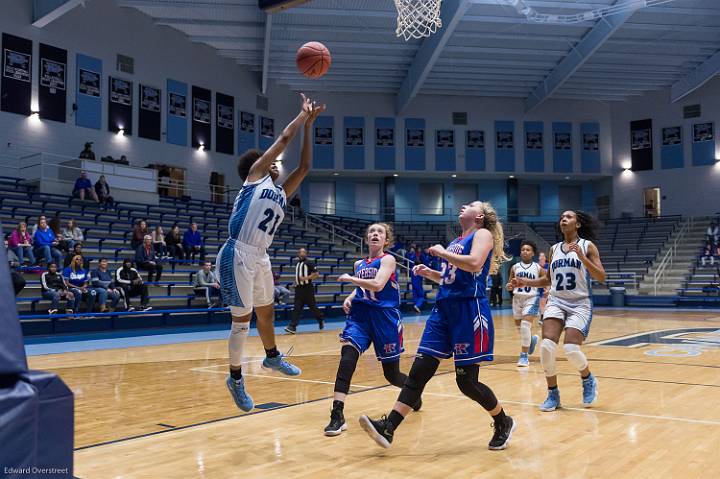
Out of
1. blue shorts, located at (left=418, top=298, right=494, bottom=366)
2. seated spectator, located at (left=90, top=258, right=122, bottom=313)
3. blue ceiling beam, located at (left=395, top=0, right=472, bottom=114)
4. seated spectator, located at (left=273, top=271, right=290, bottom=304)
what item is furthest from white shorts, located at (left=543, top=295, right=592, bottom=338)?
blue ceiling beam, located at (left=395, top=0, right=472, bottom=114)

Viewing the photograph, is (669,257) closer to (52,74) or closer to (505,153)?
(505,153)

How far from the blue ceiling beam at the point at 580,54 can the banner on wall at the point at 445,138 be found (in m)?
3.98

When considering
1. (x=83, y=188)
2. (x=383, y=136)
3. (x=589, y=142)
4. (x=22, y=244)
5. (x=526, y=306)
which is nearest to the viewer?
(x=526, y=306)

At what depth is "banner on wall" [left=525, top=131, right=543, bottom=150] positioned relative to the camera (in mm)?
31047

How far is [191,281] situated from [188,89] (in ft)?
36.4

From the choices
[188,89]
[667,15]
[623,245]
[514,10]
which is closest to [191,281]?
[188,89]

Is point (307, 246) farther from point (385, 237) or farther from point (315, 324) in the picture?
point (385, 237)

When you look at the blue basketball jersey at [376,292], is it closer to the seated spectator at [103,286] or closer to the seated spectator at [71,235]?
the seated spectator at [103,286]

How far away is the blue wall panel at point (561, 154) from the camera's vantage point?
31.2 meters

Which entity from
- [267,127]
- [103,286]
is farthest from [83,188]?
[267,127]

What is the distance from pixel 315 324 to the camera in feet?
52.1

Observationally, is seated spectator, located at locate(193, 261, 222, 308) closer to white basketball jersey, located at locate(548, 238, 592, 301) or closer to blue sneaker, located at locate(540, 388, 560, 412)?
white basketball jersey, located at locate(548, 238, 592, 301)

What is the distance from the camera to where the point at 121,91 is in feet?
70.8

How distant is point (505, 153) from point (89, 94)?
18956 millimetres
